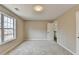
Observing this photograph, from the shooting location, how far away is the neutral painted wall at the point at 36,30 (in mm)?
10672

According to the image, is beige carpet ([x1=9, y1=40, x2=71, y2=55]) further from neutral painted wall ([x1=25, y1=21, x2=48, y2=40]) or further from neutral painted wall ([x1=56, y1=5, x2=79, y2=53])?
neutral painted wall ([x1=25, y1=21, x2=48, y2=40])

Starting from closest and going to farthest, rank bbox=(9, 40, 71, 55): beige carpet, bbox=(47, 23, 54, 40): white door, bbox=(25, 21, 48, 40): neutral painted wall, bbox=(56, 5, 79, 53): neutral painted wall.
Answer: bbox=(56, 5, 79, 53): neutral painted wall
bbox=(9, 40, 71, 55): beige carpet
bbox=(47, 23, 54, 40): white door
bbox=(25, 21, 48, 40): neutral painted wall

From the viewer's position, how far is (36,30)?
10750 millimetres

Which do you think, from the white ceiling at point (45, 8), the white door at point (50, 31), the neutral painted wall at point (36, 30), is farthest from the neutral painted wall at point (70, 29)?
the neutral painted wall at point (36, 30)

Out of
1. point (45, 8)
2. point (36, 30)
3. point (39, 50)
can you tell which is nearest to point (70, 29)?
point (45, 8)

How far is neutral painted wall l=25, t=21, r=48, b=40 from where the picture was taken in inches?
420

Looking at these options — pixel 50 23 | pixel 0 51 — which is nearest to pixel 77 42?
pixel 0 51

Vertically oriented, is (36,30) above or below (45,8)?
below

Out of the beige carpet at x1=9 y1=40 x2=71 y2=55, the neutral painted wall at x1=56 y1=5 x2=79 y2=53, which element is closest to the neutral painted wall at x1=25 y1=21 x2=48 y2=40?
the beige carpet at x1=9 y1=40 x2=71 y2=55

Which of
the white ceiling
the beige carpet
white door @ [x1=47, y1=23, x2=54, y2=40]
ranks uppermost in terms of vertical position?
the white ceiling

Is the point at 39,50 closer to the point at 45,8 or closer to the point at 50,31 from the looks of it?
the point at 45,8

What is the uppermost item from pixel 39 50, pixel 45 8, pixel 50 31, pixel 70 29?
pixel 45 8
